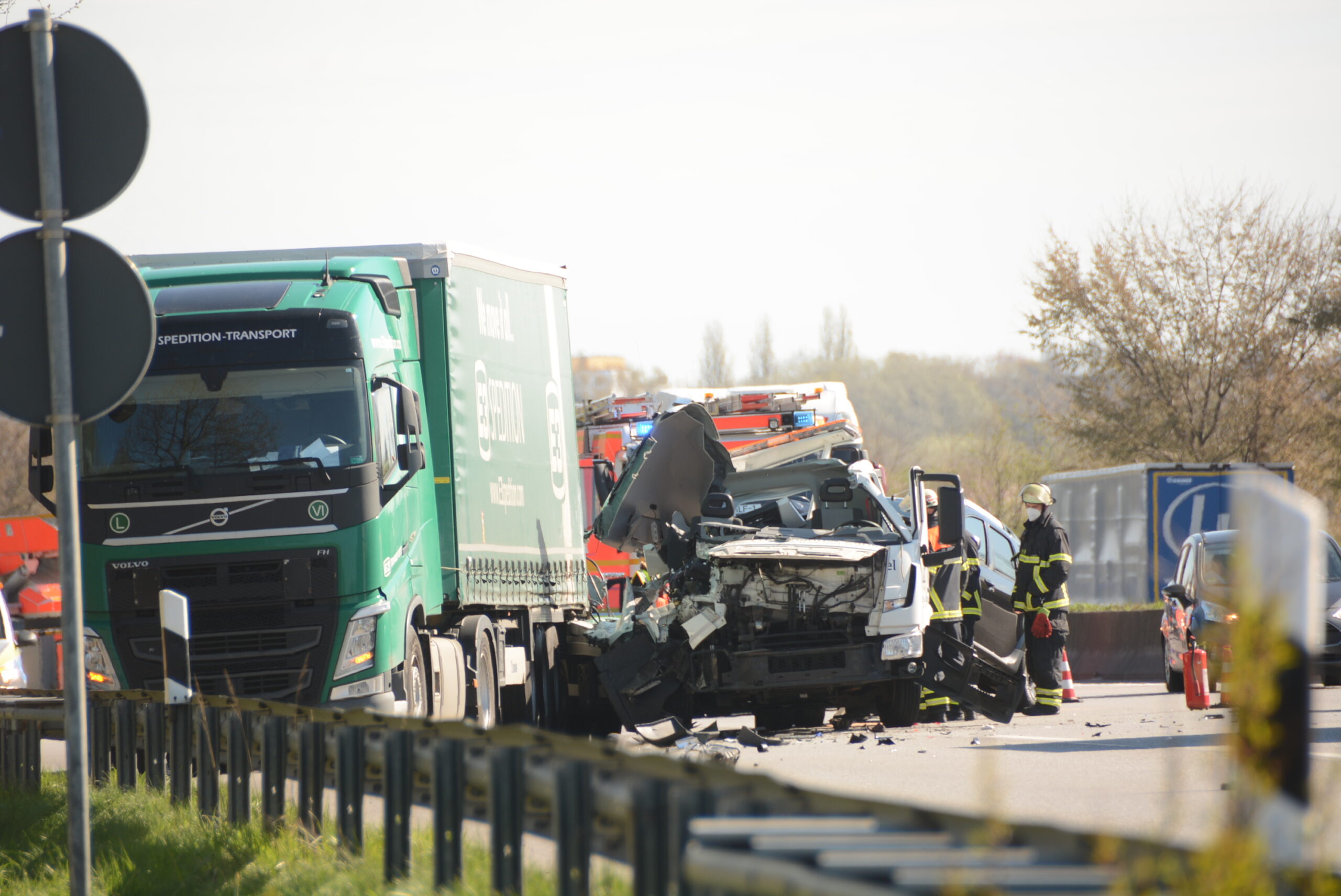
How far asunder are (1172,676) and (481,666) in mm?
9481

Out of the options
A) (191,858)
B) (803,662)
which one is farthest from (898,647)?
(191,858)

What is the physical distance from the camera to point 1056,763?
1027 centimetres

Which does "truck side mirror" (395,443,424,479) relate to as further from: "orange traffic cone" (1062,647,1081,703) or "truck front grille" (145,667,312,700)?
"orange traffic cone" (1062,647,1081,703)

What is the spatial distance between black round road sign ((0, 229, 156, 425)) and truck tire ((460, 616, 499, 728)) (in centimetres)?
727

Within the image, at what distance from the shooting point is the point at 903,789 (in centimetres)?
898

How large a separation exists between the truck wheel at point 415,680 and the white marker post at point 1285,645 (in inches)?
340

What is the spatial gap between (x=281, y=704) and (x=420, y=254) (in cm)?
626

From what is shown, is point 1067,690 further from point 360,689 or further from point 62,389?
point 62,389

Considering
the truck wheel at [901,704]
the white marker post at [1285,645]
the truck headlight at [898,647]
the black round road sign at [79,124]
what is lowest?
the truck wheel at [901,704]

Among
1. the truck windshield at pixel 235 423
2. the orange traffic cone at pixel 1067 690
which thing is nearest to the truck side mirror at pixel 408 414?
the truck windshield at pixel 235 423

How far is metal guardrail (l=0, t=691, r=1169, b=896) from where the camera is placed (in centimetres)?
271

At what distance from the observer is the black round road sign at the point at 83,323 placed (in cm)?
516

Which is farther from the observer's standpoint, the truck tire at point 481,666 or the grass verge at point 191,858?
the truck tire at point 481,666

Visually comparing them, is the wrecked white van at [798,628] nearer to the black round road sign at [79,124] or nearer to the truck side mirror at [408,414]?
the truck side mirror at [408,414]
